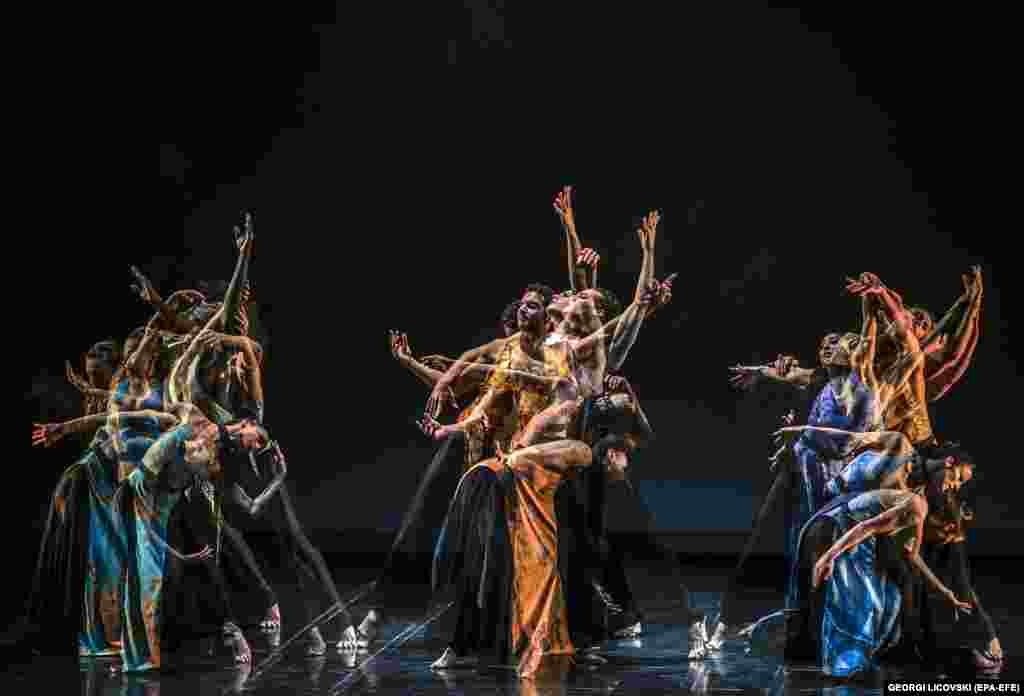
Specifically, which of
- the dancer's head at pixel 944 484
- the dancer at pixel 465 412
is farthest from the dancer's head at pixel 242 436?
the dancer's head at pixel 944 484

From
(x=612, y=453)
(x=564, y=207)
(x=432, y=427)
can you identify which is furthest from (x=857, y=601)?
(x=564, y=207)

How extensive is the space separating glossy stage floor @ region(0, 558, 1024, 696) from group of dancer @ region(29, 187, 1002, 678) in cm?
12

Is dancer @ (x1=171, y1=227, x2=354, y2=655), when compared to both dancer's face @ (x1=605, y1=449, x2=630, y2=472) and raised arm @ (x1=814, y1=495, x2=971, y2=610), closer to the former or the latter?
dancer's face @ (x1=605, y1=449, x2=630, y2=472)

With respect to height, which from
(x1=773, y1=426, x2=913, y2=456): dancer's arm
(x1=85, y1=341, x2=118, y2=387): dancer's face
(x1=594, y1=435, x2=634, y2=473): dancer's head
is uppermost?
(x1=85, y1=341, x2=118, y2=387): dancer's face

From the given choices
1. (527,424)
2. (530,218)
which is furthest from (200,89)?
(527,424)

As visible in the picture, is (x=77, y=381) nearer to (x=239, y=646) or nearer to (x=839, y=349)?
(x=239, y=646)

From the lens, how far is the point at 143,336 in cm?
656

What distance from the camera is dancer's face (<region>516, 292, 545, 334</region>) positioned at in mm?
6117

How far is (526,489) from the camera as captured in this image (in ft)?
19.1

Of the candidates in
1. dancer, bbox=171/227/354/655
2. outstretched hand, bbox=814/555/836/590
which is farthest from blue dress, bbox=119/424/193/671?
outstretched hand, bbox=814/555/836/590

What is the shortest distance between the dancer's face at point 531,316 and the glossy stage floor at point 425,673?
4.17 feet

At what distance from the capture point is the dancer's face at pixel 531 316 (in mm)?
6117

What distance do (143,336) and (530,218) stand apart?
286 cm

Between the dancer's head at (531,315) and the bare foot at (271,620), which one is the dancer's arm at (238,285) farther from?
the bare foot at (271,620)
